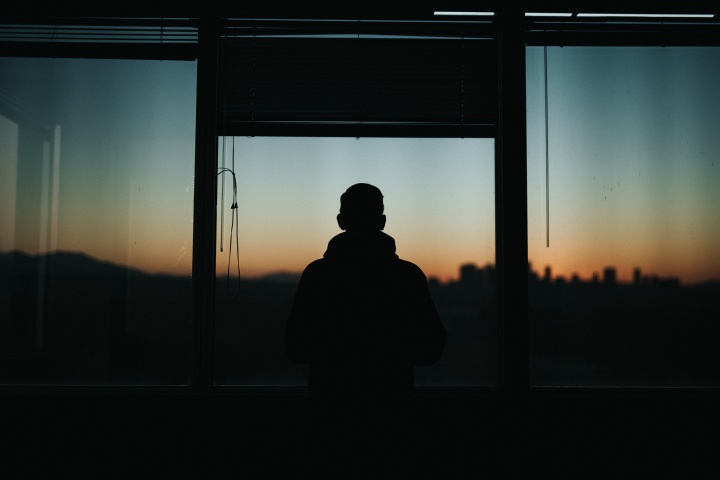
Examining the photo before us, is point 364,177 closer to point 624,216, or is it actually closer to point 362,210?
point 362,210

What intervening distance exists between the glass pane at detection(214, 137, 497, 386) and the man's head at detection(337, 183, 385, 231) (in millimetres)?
963

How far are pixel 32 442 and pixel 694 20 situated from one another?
3729 mm

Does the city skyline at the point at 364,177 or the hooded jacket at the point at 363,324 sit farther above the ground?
the city skyline at the point at 364,177

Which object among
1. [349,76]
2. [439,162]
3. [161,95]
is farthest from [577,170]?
[161,95]

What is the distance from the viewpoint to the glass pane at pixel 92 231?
260cm

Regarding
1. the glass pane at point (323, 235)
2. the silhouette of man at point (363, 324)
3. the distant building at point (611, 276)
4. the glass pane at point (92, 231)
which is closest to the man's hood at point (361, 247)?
the silhouette of man at point (363, 324)

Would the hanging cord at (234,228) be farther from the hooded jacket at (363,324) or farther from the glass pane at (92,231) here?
the hooded jacket at (363,324)

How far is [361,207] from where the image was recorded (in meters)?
1.63

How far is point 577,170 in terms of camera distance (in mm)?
2662

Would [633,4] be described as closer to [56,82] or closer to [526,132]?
[526,132]

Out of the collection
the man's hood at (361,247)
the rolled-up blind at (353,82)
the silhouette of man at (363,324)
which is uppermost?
the rolled-up blind at (353,82)

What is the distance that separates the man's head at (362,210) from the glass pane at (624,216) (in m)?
1.26

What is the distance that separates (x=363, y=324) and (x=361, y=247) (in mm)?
221

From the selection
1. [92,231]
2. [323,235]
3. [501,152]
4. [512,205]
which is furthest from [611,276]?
[92,231]
